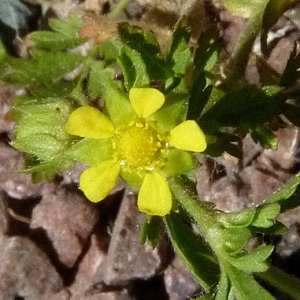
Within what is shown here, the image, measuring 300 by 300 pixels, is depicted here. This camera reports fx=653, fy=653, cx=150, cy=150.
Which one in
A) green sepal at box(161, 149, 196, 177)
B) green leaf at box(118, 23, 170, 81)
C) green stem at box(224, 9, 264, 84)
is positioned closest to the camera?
green sepal at box(161, 149, 196, 177)

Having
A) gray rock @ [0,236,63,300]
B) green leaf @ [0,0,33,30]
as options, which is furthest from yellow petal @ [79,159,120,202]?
green leaf @ [0,0,33,30]

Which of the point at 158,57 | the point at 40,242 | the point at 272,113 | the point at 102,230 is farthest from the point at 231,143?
the point at 40,242

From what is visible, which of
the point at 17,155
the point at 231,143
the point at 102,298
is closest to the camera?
the point at 231,143

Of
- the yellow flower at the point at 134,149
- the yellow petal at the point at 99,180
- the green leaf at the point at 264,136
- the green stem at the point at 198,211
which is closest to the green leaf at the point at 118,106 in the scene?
the yellow flower at the point at 134,149

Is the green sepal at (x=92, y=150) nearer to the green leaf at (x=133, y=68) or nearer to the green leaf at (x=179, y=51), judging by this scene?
the green leaf at (x=133, y=68)

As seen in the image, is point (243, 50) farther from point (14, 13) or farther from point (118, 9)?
point (14, 13)

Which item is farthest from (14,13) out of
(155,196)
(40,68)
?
(155,196)

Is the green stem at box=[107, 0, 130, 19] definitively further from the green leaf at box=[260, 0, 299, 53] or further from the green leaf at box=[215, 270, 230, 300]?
the green leaf at box=[215, 270, 230, 300]

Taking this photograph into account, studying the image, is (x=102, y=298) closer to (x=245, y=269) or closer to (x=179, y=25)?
(x=245, y=269)
